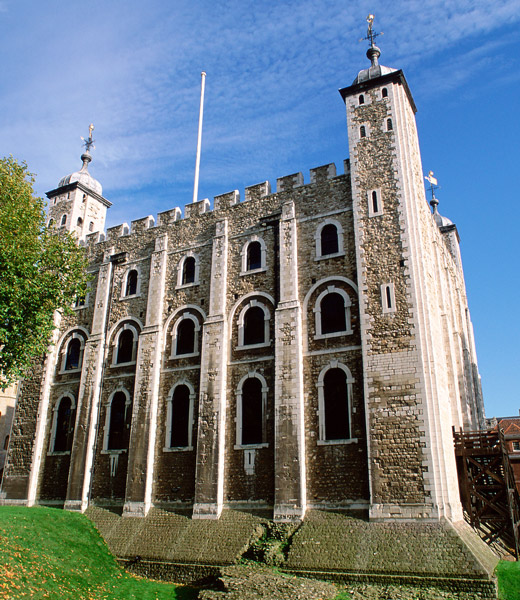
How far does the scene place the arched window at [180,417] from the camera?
2186cm

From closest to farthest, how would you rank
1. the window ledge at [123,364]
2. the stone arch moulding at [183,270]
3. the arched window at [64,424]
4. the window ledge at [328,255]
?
the window ledge at [328,255] < the stone arch moulding at [183,270] < the window ledge at [123,364] < the arched window at [64,424]

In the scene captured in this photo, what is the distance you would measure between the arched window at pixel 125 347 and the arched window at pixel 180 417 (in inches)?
144

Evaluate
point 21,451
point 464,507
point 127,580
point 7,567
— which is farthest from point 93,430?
point 464,507

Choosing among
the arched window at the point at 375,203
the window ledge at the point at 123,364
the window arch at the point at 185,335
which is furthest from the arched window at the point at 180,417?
the arched window at the point at 375,203

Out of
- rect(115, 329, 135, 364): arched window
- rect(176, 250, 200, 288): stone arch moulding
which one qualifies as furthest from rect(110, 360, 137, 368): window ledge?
rect(176, 250, 200, 288): stone arch moulding

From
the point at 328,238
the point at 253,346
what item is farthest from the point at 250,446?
the point at 328,238

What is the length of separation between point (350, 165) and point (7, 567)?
17992 millimetres

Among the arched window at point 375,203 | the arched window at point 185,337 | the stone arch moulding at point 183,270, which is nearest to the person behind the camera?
the arched window at point 375,203

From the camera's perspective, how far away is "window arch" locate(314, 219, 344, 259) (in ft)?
68.6

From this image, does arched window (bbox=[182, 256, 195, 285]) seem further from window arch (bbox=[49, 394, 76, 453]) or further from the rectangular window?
the rectangular window

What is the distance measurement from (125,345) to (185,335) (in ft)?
12.1

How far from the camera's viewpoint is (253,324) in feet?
71.9

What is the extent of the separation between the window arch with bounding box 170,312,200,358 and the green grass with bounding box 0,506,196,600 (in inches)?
309

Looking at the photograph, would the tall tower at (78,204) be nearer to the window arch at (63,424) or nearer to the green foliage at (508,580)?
the window arch at (63,424)
